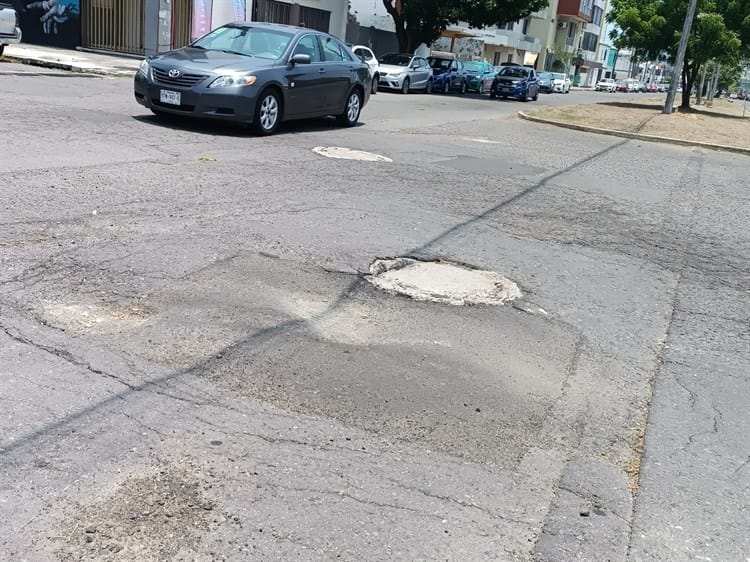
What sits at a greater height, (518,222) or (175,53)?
(175,53)

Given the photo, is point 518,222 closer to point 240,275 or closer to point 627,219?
point 627,219

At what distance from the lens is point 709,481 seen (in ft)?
11.0

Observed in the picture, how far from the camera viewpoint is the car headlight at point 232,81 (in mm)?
10383

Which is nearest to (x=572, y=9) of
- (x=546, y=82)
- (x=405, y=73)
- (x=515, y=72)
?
(x=546, y=82)

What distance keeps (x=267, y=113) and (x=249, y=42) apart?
4.55ft

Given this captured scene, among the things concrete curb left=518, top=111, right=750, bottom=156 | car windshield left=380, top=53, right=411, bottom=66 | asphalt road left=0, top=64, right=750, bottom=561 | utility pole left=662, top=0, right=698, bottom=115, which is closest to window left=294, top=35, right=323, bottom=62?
asphalt road left=0, top=64, right=750, bottom=561

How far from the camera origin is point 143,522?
2666 mm

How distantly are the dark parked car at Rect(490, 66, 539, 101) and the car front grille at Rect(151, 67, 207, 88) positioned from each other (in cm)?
2624

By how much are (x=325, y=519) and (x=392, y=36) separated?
4458 centimetres

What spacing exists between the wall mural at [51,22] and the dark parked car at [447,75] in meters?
14.8

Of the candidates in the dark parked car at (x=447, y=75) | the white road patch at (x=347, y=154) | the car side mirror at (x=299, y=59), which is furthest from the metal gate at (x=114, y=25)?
the white road patch at (x=347, y=154)

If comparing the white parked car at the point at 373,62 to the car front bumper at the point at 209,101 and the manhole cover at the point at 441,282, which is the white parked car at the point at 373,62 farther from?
the manhole cover at the point at 441,282

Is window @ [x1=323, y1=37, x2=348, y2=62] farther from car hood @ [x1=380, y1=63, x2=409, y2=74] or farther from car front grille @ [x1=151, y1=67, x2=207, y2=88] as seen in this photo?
car hood @ [x1=380, y1=63, x2=409, y2=74]

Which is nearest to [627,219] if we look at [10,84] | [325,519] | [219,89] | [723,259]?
[723,259]
